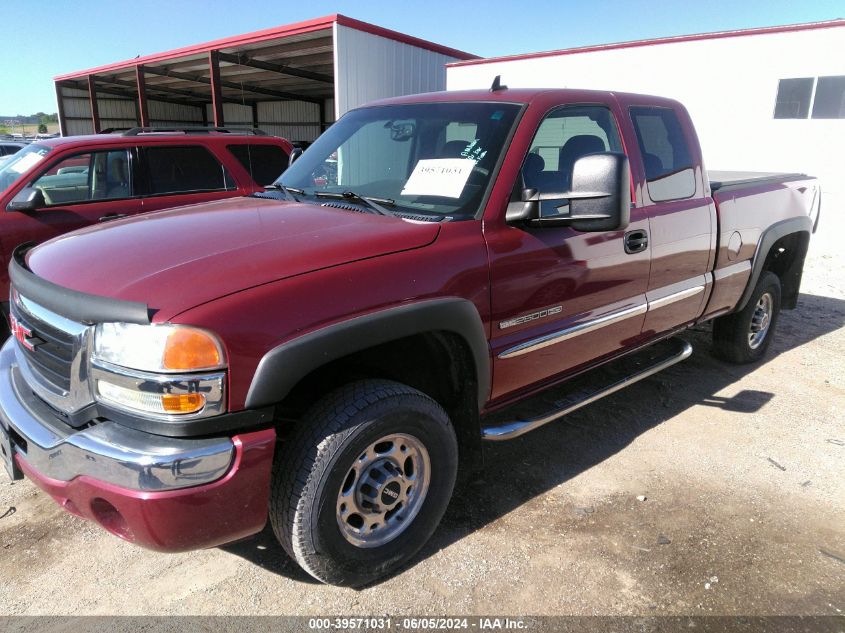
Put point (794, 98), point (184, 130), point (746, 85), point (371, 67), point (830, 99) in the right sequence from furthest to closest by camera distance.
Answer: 1. point (371, 67)
2. point (746, 85)
3. point (794, 98)
4. point (830, 99)
5. point (184, 130)

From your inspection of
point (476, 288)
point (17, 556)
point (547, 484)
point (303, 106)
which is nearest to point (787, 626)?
point (547, 484)

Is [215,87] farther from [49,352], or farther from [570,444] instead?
[49,352]

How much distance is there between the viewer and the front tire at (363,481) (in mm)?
2133

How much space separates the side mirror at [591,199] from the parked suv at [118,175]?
3973mm

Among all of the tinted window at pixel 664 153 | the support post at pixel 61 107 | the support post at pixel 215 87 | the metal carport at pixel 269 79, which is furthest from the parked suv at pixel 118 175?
the support post at pixel 61 107

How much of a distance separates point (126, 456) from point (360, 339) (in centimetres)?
82

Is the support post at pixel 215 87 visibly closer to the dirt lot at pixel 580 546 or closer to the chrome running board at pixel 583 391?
the chrome running board at pixel 583 391

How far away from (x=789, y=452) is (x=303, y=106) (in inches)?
1227

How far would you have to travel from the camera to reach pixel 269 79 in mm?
23594

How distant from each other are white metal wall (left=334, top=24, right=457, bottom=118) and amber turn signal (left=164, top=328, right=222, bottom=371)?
431 inches

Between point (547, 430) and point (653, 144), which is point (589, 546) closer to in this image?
point (547, 430)

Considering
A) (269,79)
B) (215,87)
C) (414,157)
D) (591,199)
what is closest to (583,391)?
(591,199)

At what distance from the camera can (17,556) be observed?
264 centimetres

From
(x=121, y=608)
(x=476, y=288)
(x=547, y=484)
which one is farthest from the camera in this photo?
(x=547, y=484)
